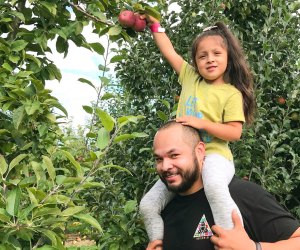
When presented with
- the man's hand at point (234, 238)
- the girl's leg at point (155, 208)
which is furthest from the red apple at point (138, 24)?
the man's hand at point (234, 238)

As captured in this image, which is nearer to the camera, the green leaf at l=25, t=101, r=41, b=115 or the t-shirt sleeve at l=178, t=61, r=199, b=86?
the green leaf at l=25, t=101, r=41, b=115

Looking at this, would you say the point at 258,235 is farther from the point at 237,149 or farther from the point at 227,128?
the point at 237,149

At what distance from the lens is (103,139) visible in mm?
1734

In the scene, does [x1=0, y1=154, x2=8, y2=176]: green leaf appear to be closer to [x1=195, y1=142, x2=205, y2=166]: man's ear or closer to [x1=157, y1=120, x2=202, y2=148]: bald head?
[x1=157, y1=120, x2=202, y2=148]: bald head

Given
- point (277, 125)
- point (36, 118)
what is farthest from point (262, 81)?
point (36, 118)

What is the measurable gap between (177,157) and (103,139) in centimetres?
42

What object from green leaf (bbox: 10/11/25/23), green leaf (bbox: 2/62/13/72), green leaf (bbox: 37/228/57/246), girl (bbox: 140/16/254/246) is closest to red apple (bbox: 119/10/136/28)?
girl (bbox: 140/16/254/246)

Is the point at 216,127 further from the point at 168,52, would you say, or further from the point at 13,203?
the point at 13,203

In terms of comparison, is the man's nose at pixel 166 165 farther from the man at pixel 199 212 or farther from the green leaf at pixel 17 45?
the green leaf at pixel 17 45

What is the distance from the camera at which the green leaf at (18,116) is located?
1981mm

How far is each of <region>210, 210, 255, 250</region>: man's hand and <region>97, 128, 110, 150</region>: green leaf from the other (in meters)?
0.62

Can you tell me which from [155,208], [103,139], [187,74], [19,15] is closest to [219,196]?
[155,208]

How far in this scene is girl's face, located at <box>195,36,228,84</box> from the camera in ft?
7.73

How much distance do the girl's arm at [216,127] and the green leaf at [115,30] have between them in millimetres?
Answer: 526
